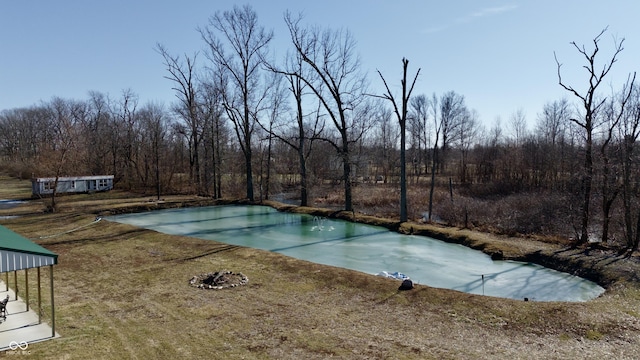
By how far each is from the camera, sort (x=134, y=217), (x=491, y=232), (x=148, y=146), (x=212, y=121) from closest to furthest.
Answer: (x=491, y=232), (x=134, y=217), (x=212, y=121), (x=148, y=146)

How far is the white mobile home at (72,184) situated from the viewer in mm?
28578

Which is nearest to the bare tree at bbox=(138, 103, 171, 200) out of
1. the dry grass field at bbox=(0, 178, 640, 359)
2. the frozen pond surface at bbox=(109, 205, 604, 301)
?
the frozen pond surface at bbox=(109, 205, 604, 301)

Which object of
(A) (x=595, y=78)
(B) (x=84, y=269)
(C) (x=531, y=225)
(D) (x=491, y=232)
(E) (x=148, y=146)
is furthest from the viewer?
(E) (x=148, y=146)

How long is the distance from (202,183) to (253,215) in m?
11.4

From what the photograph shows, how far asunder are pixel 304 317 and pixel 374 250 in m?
6.61

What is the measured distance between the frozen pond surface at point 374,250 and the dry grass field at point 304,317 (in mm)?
1226

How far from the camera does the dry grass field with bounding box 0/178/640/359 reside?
640 cm

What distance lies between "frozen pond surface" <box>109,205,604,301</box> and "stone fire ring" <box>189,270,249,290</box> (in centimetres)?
301

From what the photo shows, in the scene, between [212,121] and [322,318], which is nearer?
[322,318]

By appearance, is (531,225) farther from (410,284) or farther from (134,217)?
(134,217)

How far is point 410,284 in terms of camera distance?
9.37m

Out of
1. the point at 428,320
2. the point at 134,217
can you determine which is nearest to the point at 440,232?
the point at 428,320

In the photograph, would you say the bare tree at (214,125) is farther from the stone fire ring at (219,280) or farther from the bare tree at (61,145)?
the stone fire ring at (219,280)

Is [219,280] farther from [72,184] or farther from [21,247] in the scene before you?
[72,184]
